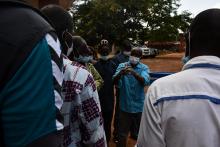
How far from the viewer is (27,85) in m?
1.22

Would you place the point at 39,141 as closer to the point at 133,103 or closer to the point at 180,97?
the point at 180,97

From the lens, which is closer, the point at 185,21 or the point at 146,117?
the point at 146,117

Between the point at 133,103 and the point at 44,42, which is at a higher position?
the point at 44,42

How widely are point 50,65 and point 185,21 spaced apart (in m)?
55.9

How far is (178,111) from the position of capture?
7.30 feet

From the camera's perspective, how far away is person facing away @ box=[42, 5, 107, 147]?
2850 mm

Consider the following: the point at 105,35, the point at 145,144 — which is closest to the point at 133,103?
the point at 145,144

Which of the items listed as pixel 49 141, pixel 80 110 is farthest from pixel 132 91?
pixel 49 141

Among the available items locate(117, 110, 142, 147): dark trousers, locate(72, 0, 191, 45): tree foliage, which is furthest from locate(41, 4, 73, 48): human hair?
locate(72, 0, 191, 45): tree foliage

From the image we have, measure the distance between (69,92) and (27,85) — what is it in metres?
1.68

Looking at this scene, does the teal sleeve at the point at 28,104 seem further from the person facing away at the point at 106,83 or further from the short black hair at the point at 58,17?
the person facing away at the point at 106,83

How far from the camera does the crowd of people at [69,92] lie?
4.05 ft

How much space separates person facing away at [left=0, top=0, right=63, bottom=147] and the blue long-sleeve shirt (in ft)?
19.2

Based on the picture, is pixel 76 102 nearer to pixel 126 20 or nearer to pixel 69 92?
pixel 69 92
